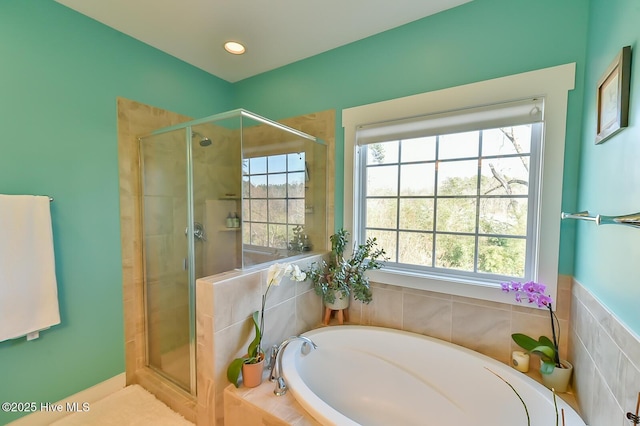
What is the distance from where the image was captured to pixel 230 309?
1.33 meters

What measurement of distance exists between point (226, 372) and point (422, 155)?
1756 mm

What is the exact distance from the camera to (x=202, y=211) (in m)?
1.87

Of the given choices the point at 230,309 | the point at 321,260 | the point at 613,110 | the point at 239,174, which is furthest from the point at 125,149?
the point at 613,110

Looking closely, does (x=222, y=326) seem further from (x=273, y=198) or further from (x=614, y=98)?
(x=614, y=98)

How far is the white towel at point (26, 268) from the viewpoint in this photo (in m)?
1.27

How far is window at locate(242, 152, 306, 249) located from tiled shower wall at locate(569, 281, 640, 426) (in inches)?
64.1

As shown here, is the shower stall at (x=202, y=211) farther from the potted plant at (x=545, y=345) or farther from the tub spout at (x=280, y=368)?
the potted plant at (x=545, y=345)

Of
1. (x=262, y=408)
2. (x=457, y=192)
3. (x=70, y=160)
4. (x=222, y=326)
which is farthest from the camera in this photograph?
(x=457, y=192)

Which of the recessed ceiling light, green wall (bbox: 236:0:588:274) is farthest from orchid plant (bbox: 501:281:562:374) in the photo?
the recessed ceiling light

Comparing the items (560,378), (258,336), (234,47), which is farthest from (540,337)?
(234,47)

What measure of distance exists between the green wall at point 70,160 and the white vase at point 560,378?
8.35 feet

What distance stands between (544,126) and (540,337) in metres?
1.12

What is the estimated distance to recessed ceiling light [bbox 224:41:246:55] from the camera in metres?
1.87

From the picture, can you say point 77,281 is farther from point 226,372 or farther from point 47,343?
point 226,372
